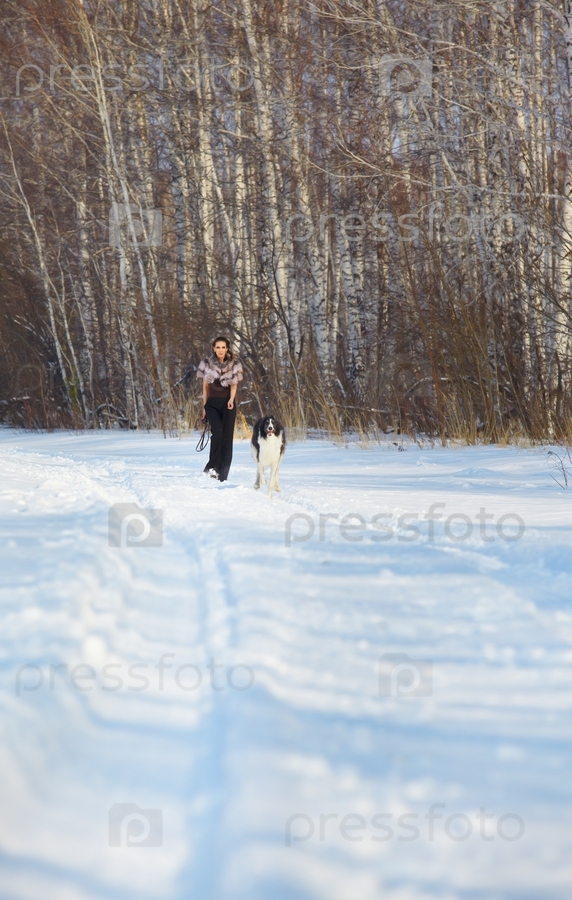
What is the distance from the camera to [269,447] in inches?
336

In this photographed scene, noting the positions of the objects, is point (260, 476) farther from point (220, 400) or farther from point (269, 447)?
point (220, 400)

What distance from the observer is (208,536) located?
5.73m

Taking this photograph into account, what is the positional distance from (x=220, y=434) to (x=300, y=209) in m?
8.78

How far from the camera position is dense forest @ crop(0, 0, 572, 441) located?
39.3 feet

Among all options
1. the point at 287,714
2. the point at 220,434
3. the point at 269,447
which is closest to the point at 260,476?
the point at 269,447

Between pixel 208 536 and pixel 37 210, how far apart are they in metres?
19.0

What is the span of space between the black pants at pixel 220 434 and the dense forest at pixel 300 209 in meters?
3.81

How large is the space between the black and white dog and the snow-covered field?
105 inches

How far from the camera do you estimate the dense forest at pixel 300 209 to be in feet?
39.3

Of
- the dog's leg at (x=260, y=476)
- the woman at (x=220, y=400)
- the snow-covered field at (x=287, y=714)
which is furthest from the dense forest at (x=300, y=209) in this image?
the snow-covered field at (x=287, y=714)

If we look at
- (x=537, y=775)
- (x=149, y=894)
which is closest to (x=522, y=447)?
(x=537, y=775)

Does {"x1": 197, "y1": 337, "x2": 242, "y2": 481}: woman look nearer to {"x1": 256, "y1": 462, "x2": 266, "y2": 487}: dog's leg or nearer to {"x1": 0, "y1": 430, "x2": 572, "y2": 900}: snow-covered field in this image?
{"x1": 256, "y1": 462, "x2": 266, "y2": 487}: dog's leg

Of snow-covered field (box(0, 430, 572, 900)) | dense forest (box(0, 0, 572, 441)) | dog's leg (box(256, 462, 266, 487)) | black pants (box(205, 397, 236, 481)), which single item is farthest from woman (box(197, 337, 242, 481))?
snow-covered field (box(0, 430, 572, 900))

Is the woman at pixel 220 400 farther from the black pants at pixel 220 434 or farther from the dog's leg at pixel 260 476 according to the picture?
the dog's leg at pixel 260 476
